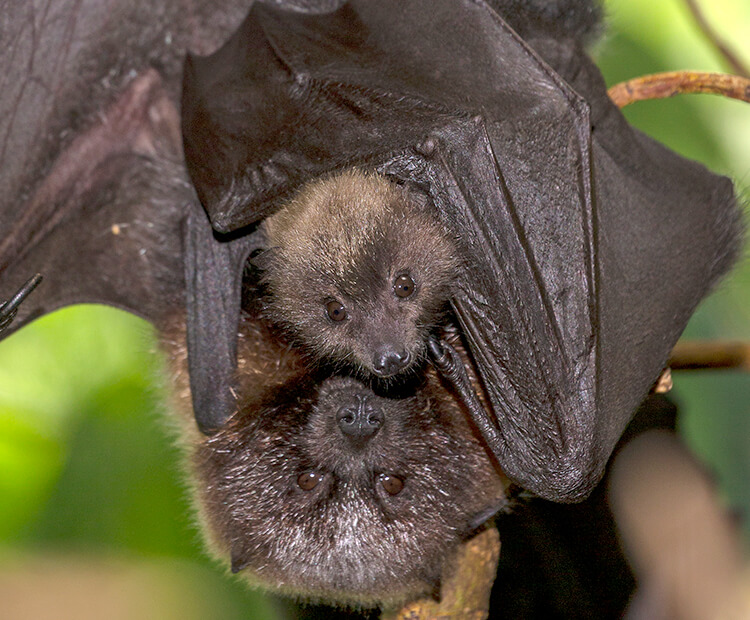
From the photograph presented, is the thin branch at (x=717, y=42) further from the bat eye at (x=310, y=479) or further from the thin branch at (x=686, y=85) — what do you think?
the bat eye at (x=310, y=479)

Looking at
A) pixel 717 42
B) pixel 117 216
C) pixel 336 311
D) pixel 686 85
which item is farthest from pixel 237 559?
pixel 717 42

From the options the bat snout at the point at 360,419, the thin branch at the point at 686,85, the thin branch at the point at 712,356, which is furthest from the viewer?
the thin branch at the point at 712,356

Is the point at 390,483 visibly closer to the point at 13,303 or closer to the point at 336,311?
the point at 336,311

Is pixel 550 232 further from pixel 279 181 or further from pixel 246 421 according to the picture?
pixel 246 421

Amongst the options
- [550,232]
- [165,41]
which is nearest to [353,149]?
[550,232]

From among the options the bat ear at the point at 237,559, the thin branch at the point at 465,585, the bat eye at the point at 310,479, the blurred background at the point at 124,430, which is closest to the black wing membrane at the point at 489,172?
the thin branch at the point at 465,585

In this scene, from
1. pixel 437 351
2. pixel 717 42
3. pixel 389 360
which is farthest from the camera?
pixel 717 42
